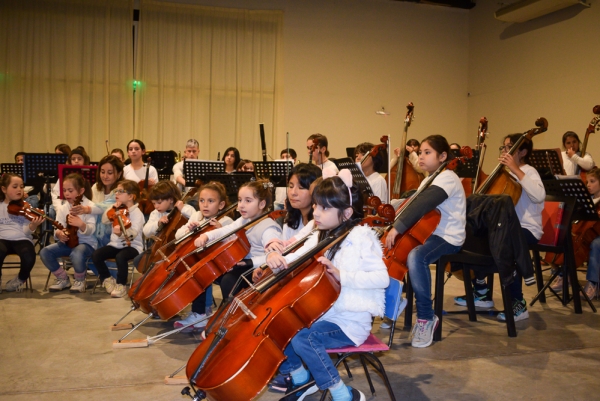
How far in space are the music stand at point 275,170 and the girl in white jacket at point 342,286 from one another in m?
3.18

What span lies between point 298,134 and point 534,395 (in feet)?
30.2

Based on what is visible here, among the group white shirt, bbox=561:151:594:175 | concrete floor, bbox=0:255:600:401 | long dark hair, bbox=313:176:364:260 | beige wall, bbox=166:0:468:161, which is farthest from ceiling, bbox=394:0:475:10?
long dark hair, bbox=313:176:364:260

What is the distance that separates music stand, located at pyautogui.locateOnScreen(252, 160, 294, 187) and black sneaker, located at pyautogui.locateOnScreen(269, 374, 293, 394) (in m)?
3.05

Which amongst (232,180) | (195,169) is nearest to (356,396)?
(232,180)

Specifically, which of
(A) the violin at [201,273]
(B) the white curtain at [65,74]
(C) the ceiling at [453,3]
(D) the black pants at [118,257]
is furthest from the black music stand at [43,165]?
(C) the ceiling at [453,3]

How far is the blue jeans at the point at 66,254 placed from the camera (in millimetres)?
5086

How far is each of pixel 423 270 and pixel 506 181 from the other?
1.35 metres

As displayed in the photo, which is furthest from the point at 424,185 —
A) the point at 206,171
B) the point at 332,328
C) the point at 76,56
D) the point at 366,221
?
the point at 76,56

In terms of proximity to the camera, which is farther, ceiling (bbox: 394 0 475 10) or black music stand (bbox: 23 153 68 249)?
ceiling (bbox: 394 0 475 10)

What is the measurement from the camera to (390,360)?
341 cm

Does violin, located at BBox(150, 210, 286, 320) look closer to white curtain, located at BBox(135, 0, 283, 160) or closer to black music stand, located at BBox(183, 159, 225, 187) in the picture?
black music stand, located at BBox(183, 159, 225, 187)

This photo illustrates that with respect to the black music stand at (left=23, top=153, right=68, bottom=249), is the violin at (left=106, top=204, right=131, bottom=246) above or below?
below

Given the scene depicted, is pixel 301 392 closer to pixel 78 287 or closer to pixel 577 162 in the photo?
pixel 78 287

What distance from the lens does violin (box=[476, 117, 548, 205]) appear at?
14.6 feet
